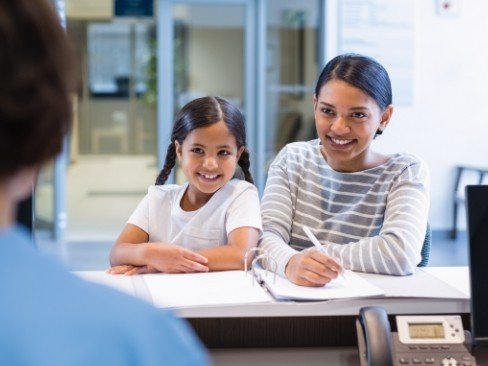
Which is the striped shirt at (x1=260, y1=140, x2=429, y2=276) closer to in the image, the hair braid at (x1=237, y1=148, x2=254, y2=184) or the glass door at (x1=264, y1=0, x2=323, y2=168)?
the hair braid at (x1=237, y1=148, x2=254, y2=184)

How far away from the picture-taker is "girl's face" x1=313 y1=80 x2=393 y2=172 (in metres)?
1.82

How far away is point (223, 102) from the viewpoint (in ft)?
6.48

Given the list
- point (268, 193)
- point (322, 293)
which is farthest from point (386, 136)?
point (322, 293)

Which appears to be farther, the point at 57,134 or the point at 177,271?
the point at 177,271

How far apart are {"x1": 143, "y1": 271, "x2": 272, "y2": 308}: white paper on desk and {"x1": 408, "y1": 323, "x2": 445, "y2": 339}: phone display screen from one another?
0.86 ft

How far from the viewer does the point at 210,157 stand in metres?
1.91

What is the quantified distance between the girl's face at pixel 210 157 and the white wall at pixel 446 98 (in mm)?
4732

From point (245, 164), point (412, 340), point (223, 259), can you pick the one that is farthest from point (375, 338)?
point (245, 164)

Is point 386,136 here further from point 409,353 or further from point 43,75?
point 43,75

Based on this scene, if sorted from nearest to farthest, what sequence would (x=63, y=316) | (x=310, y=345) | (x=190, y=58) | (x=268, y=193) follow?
(x=63, y=316) → (x=310, y=345) → (x=268, y=193) → (x=190, y=58)

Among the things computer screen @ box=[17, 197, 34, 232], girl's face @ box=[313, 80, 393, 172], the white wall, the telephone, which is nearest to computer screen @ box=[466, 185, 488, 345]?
the telephone

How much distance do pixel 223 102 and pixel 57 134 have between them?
1.51 m

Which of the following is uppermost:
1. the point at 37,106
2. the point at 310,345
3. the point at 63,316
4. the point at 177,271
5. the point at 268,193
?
the point at 37,106

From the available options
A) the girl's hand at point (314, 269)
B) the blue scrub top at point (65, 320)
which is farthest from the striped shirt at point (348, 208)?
the blue scrub top at point (65, 320)
